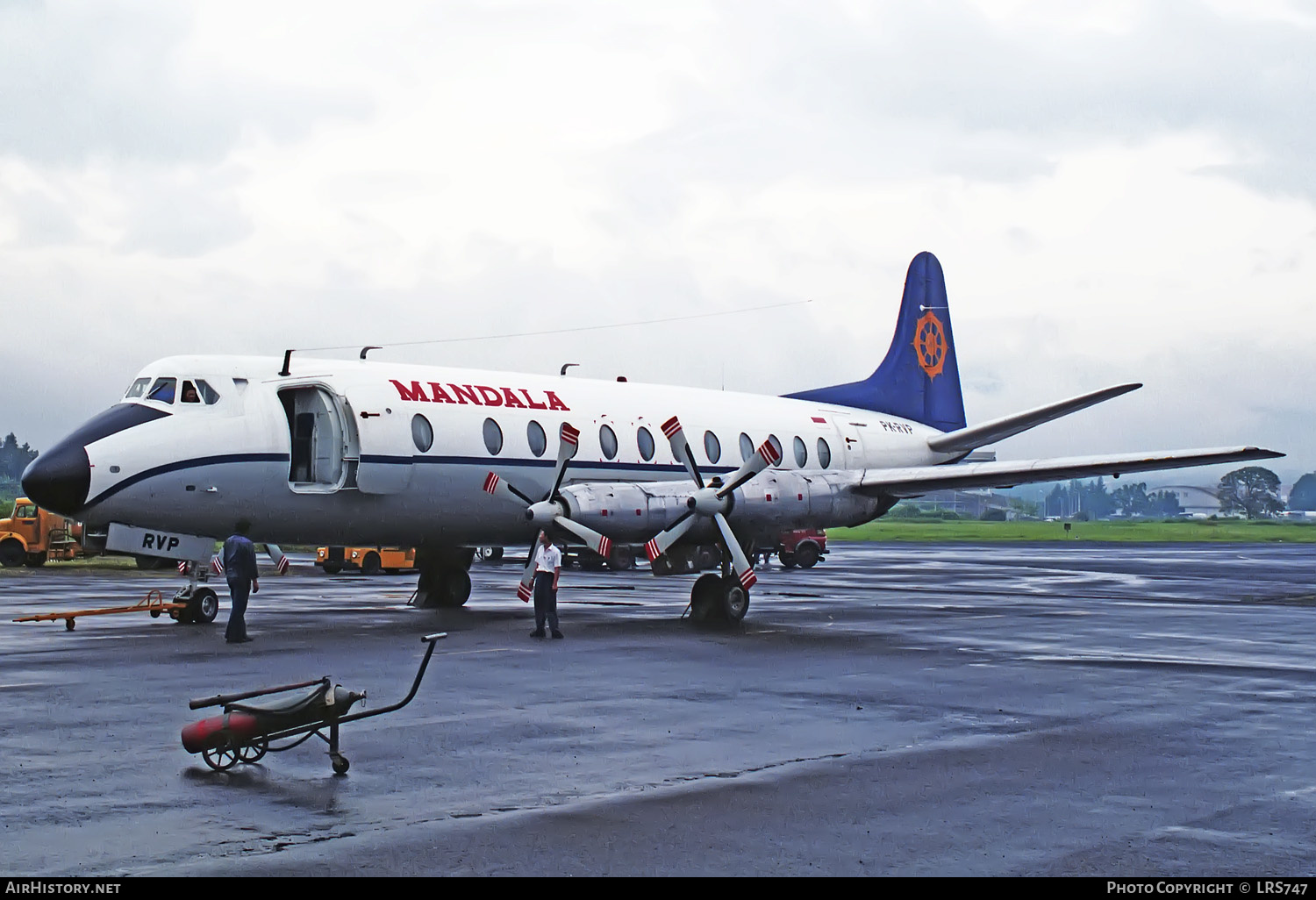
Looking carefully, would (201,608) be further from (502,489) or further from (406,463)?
(502,489)

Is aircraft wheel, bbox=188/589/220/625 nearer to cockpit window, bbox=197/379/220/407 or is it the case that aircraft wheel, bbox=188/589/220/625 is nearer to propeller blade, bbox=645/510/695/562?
cockpit window, bbox=197/379/220/407

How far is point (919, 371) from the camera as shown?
3362cm

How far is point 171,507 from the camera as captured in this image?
19.7 metres

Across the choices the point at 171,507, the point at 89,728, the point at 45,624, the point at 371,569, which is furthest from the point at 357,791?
the point at 371,569

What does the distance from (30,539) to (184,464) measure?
2875 centimetres

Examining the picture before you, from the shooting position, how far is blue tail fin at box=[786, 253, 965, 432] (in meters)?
32.7

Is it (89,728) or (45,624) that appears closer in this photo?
(89,728)

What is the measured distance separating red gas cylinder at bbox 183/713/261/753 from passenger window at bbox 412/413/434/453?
12.3 metres

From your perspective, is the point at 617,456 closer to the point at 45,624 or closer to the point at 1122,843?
the point at 45,624

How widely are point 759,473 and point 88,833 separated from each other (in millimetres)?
16305

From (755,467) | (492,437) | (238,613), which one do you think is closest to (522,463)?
(492,437)

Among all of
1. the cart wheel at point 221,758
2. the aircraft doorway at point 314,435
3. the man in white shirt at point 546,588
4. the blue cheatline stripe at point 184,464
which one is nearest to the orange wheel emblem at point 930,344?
the man in white shirt at point 546,588

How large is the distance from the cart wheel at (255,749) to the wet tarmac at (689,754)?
0.52 ft

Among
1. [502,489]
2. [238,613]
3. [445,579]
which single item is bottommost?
[238,613]
